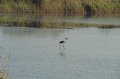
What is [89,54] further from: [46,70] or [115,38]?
[115,38]

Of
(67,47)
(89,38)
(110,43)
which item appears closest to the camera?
(67,47)

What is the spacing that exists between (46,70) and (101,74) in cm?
171

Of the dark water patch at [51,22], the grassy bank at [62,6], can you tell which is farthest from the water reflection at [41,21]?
the grassy bank at [62,6]

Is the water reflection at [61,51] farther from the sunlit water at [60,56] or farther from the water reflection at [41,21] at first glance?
the water reflection at [41,21]

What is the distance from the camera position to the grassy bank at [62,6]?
4406 centimetres

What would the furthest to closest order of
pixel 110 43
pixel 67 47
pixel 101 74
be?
pixel 110 43, pixel 67 47, pixel 101 74

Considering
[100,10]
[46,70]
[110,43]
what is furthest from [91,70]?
[100,10]

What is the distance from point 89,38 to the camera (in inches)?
886

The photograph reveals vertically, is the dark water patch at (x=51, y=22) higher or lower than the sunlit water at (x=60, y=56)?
higher

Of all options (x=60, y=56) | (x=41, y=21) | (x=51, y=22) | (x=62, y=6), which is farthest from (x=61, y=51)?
(x=62, y=6)

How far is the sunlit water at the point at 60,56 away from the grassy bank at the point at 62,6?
20614 mm

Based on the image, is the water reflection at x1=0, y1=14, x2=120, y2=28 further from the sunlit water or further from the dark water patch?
the sunlit water

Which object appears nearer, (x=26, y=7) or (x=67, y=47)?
(x=67, y=47)

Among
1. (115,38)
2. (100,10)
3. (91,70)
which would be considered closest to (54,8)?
(100,10)
